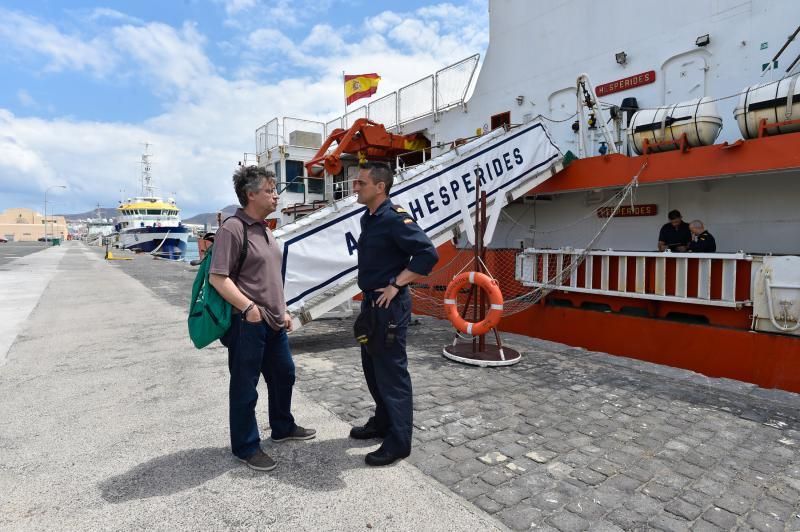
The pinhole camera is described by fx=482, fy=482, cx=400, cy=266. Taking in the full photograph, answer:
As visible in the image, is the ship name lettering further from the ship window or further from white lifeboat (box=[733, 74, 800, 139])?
white lifeboat (box=[733, 74, 800, 139])

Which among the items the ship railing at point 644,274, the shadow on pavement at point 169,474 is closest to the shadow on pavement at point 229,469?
the shadow on pavement at point 169,474

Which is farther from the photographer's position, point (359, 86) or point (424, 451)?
point (359, 86)

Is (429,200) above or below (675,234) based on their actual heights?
above

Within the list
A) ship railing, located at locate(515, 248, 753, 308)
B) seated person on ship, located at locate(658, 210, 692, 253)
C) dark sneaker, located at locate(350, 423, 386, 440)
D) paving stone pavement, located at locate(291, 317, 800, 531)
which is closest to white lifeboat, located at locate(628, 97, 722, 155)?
seated person on ship, located at locate(658, 210, 692, 253)

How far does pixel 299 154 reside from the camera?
18906 mm

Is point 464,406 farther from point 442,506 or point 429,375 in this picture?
point 442,506

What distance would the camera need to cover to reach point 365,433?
362cm

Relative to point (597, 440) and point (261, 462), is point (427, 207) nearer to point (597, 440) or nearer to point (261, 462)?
point (597, 440)

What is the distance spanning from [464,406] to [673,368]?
3.17 m

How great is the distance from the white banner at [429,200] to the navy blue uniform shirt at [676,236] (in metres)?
2.26

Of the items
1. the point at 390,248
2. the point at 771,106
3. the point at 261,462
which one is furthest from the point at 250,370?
the point at 771,106

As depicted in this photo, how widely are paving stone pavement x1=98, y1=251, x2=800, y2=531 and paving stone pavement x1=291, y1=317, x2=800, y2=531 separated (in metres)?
0.01

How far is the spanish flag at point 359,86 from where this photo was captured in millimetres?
18734

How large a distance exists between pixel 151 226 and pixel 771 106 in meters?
52.8
